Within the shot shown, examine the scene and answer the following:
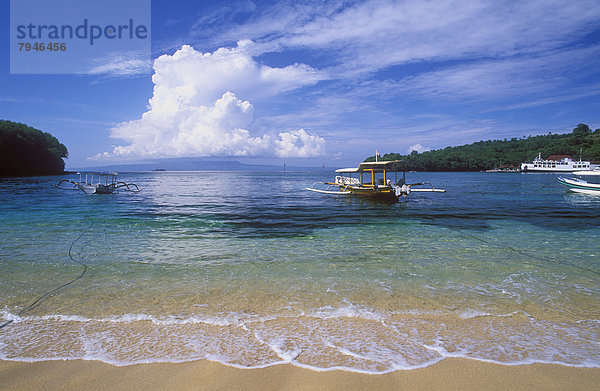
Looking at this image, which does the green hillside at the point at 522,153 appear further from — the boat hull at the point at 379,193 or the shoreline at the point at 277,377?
the shoreline at the point at 277,377

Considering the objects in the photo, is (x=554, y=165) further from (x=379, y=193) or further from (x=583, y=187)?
(x=379, y=193)

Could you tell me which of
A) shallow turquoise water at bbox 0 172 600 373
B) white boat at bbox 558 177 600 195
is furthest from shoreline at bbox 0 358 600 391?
white boat at bbox 558 177 600 195

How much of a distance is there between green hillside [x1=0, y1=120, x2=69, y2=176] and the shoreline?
4593 inches

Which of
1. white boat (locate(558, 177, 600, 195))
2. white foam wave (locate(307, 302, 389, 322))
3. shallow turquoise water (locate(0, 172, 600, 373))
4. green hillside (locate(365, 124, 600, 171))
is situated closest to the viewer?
shallow turquoise water (locate(0, 172, 600, 373))

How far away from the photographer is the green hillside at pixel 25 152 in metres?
93.4

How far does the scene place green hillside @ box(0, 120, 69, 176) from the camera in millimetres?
93438

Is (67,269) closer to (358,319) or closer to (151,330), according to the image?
(151,330)

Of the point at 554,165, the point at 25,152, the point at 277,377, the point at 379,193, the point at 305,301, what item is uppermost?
the point at 25,152

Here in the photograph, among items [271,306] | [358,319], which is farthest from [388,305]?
[271,306]

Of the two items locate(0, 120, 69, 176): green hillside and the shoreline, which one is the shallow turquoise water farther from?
locate(0, 120, 69, 176): green hillside

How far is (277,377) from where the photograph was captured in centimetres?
346

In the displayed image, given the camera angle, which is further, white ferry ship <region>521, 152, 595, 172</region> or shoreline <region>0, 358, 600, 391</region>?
white ferry ship <region>521, 152, 595, 172</region>

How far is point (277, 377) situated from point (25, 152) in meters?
132

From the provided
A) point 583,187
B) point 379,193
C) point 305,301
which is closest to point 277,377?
point 305,301
